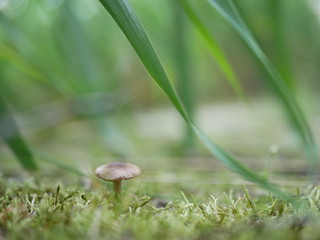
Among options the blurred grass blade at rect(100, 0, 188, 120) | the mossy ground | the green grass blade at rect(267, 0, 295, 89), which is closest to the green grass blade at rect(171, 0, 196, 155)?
the green grass blade at rect(267, 0, 295, 89)

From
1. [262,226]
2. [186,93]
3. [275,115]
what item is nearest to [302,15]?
[275,115]

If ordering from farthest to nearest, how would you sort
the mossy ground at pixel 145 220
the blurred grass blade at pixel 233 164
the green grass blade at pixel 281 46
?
the green grass blade at pixel 281 46 → the blurred grass blade at pixel 233 164 → the mossy ground at pixel 145 220

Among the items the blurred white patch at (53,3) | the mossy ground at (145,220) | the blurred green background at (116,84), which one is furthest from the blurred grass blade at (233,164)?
the blurred white patch at (53,3)

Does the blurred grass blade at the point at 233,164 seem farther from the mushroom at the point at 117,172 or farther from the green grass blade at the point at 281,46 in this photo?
the green grass blade at the point at 281,46

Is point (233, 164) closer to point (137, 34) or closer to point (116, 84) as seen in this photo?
point (137, 34)

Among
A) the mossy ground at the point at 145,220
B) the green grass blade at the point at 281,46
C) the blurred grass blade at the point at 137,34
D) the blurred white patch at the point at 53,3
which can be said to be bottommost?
the mossy ground at the point at 145,220

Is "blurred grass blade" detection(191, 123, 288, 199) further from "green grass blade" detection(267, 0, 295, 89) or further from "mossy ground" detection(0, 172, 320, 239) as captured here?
"green grass blade" detection(267, 0, 295, 89)
